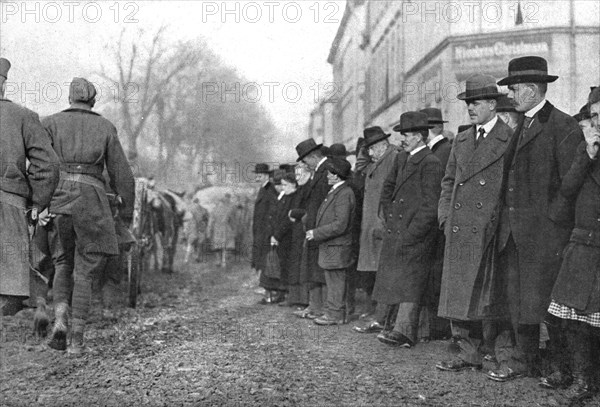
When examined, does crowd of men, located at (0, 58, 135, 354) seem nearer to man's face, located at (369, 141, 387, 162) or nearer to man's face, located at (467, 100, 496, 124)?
man's face, located at (369, 141, 387, 162)

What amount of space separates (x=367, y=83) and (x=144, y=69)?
12.0m

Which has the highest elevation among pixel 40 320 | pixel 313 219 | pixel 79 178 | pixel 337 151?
pixel 337 151

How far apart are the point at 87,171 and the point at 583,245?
158 inches

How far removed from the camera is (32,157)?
4562 millimetres

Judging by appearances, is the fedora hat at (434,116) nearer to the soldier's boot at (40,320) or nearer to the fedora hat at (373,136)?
the fedora hat at (373,136)

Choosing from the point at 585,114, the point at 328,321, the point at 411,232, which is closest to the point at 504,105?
the point at 585,114

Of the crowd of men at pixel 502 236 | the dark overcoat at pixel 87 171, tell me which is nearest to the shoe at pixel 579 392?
the crowd of men at pixel 502 236

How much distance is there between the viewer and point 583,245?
4410mm

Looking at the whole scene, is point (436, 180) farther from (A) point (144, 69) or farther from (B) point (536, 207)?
(A) point (144, 69)

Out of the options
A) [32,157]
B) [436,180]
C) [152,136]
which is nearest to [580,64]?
[436,180]

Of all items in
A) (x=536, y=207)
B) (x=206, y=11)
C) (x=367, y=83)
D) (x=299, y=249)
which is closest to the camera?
(x=536, y=207)

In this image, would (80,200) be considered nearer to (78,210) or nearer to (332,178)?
(78,210)

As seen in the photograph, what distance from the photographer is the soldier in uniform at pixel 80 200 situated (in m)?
6.04

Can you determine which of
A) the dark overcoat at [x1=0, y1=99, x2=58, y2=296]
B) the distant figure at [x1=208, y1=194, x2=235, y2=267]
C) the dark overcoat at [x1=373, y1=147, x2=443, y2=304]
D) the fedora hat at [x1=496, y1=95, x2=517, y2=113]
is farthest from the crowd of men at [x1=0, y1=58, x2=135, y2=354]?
the distant figure at [x1=208, y1=194, x2=235, y2=267]
